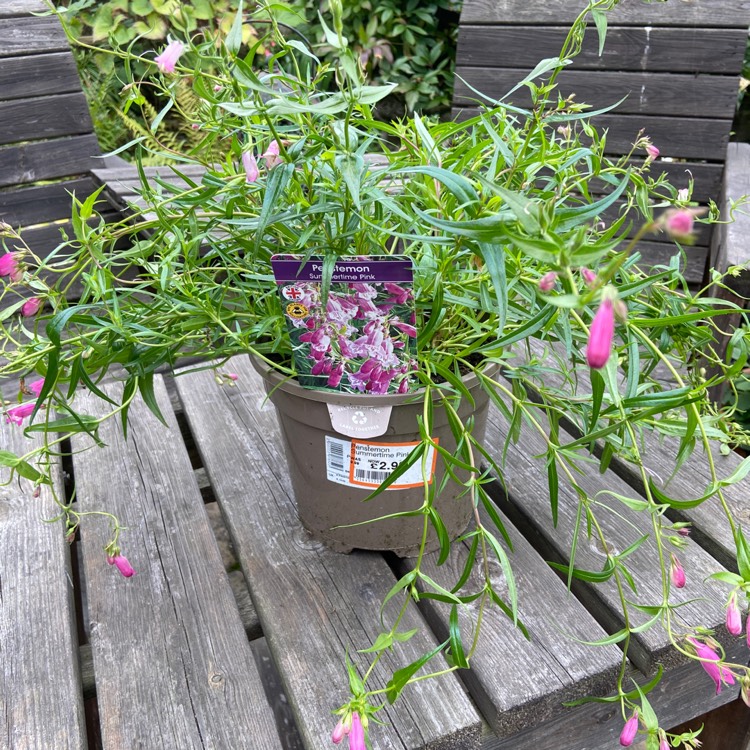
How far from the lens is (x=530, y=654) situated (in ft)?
2.14

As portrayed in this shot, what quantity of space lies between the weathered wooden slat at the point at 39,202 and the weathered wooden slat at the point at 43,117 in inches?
5.2

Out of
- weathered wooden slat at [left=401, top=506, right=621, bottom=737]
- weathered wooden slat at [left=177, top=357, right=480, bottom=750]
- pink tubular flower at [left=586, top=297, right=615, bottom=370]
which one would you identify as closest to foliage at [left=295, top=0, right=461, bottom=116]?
weathered wooden slat at [left=177, top=357, right=480, bottom=750]

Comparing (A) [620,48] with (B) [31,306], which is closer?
(B) [31,306]

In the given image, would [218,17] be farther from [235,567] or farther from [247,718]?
[247,718]

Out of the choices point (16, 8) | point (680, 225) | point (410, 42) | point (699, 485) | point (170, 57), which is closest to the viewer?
point (680, 225)

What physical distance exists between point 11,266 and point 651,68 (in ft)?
5.69

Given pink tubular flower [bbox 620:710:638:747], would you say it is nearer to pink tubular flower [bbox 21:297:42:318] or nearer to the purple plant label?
the purple plant label

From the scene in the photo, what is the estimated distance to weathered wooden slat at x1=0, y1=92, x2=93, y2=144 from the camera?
1729 millimetres

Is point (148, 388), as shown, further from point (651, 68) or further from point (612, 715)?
point (651, 68)

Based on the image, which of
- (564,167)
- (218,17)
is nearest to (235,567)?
(564,167)

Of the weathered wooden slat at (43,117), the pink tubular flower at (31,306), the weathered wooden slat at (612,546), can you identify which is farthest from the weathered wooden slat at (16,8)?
the weathered wooden slat at (612,546)

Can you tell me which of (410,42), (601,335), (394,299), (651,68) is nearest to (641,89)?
(651,68)

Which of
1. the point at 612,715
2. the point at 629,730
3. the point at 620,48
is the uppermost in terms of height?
the point at 620,48

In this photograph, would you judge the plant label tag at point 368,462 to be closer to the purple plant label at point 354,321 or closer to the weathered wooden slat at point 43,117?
the purple plant label at point 354,321
